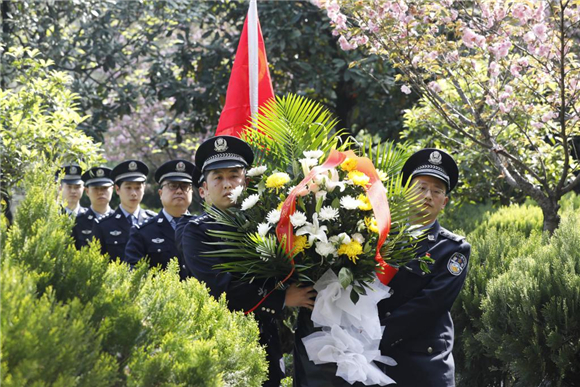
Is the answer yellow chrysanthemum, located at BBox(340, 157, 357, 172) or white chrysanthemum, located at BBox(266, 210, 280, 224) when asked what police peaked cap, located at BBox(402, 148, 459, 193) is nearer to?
yellow chrysanthemum, located at BBox(340, 157, 357, 172)

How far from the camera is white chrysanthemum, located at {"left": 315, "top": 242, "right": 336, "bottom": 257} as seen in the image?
125 inches

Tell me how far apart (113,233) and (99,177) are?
1.38 meters

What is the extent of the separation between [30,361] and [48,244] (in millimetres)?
494

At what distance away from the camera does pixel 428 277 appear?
3756 mm

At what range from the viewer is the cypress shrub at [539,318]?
4402 mm

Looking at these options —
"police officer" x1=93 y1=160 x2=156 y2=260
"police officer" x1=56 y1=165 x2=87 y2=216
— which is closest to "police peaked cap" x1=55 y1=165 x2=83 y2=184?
"police officer" x1=56 y1=165 x2=87 y2=216

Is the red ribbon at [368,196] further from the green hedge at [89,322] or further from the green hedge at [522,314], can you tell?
the green hedge at [522,314]

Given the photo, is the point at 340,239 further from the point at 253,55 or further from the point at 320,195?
the point at 253,55

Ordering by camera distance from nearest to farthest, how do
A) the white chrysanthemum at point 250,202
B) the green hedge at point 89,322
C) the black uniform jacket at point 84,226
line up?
the green hedge at point 89,322
the white chrysanthemum at point 250,202
the black uniform jacket at point 84,226

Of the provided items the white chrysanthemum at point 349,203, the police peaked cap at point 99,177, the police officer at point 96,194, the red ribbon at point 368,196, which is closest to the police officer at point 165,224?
the police officer at point 96,194

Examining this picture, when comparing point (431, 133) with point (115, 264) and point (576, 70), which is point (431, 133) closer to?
point (576, 70)

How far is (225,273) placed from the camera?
11.7ft

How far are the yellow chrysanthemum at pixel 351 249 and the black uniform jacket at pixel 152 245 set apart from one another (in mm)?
2532

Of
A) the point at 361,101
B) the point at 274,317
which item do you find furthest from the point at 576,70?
the point at 361,101
